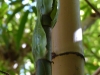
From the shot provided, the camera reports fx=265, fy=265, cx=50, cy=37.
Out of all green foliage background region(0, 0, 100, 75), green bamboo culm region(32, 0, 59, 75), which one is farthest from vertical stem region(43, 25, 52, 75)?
green foliage background region(0, 0, 100, 75)

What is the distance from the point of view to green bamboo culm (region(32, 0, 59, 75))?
214 mm

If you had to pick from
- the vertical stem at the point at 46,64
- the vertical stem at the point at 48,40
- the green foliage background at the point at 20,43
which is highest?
the green foliage background at the point at 20,43

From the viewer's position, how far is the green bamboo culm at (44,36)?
0.70 feet

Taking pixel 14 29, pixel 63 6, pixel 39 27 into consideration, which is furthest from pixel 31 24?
pixel 39 27

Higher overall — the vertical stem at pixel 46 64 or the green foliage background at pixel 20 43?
the green foliage background at pixel 20 43

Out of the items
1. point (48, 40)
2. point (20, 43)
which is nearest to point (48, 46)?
point (48, 40)

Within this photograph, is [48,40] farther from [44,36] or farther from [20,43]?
[20,43]

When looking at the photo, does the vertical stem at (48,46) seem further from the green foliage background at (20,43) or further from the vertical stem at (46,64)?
the green foliage background at (20,43)

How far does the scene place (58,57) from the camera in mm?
369

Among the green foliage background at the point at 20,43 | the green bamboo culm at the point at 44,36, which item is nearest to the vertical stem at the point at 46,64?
the green bamboo culm at the point at 44,36

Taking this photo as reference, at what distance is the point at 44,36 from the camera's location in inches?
8.6

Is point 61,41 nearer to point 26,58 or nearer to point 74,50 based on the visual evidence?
point 74,50

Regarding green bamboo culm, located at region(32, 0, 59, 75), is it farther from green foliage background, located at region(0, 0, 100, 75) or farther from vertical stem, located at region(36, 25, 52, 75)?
green foliage background, located at region(0, 0, 100, 75)

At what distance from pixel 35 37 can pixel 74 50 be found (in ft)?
0.50
